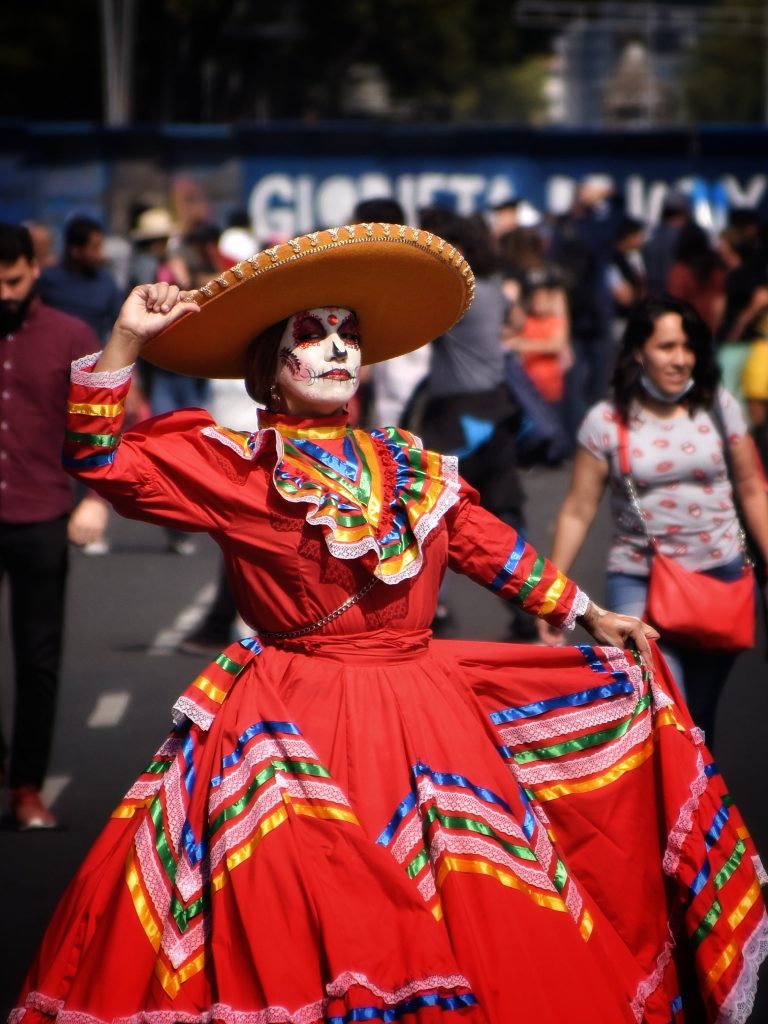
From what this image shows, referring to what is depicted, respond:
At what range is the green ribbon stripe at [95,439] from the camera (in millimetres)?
4277

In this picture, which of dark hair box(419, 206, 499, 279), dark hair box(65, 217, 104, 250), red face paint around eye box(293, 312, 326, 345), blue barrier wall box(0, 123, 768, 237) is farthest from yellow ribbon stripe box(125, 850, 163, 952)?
blue barrier wall box(0, 123, 768, 237)

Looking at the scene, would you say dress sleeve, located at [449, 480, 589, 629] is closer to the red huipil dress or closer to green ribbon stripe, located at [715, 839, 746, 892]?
the red huipil dress

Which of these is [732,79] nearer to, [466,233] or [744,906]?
[466,233]

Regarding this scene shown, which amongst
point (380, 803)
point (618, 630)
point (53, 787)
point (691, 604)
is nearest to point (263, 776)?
point (380, 803)

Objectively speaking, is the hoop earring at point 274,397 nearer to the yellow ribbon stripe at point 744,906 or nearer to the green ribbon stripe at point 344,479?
the green ribbon stripe at point 344,479

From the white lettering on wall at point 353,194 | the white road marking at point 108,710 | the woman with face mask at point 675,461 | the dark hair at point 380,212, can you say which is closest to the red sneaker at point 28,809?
the white road marking at point 108,710

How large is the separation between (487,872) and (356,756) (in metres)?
0.38

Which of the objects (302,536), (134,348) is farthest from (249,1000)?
(134,348)

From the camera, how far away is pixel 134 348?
14.1ft

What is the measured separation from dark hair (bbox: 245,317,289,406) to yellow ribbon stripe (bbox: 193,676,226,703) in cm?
72

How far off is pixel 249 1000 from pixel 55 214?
1679 centimetres

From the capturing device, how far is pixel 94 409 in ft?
14.0

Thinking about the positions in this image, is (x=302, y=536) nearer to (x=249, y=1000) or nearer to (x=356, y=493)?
(x=356, y=493)

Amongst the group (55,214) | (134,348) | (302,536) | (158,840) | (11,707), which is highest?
(55,214)
